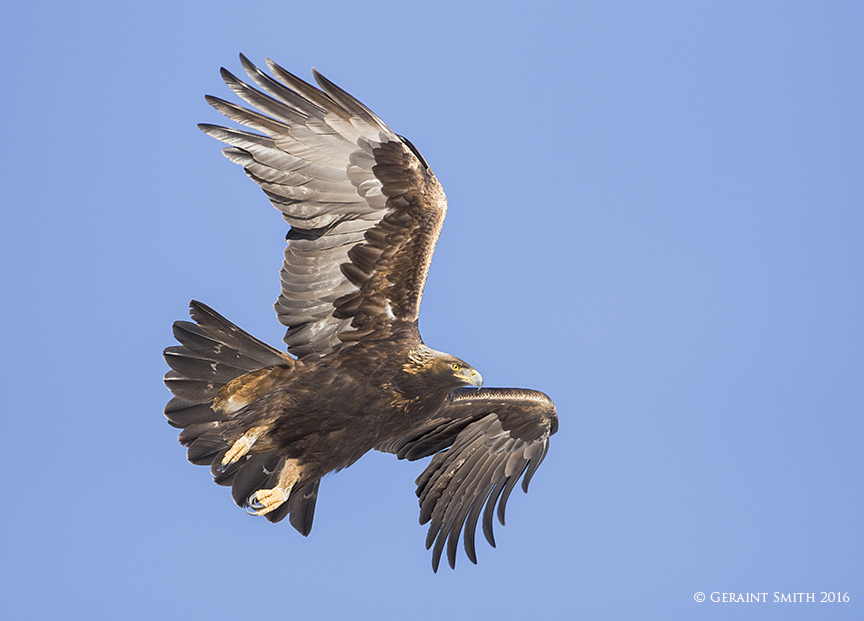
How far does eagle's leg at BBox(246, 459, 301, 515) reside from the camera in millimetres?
9703

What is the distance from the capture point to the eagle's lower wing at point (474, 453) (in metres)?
11.1

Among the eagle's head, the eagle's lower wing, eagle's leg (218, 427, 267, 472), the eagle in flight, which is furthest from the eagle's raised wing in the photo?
the eagle's lower wing

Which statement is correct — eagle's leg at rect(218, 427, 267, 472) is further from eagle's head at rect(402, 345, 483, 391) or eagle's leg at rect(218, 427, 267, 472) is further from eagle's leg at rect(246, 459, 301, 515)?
eagle's head at rect(402, 345, 483, 391)

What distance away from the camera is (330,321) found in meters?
9.60

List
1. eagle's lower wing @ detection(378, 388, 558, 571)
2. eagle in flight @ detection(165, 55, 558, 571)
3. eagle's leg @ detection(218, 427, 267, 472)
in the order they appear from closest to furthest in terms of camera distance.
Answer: eagle in flight @ detection(165, 55, 558, 571) < eagle's leg @ detection(218, 427, 267, 472) < eagle's lower wing @ detection(378, 388, 558, 571)

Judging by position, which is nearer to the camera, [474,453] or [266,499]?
[266,499]

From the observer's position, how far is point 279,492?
9.73 meters

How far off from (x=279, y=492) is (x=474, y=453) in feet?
7.78

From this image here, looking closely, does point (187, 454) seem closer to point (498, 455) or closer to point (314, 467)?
point (314, 467)

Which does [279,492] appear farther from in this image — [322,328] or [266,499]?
[322,328]

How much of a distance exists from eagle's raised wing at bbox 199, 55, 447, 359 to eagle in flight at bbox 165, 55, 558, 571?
0.01 m

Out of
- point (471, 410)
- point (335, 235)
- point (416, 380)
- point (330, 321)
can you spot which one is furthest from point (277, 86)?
point (471, 410)

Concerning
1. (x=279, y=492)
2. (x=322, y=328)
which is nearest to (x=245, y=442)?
(x=279, y=492)

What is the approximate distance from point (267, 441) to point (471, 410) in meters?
2.58
